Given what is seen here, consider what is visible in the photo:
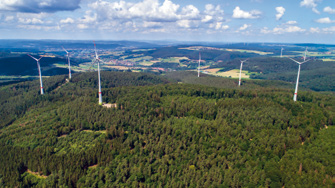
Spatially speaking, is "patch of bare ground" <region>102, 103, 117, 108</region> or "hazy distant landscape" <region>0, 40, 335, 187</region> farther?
"patch of bare ground" <region>102, 103, 117, 108</region>

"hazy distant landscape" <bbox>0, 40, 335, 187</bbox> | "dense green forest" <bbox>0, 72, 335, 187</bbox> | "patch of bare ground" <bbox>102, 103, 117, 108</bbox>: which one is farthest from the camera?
"patch of bare ground" <bbox>102, 103, 117, 108</bbox>

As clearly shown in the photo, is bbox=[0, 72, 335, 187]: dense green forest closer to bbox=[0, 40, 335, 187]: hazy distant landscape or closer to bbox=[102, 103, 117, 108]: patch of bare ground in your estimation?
bbox=[0, 40, 335, 187]: hazy distant landscape

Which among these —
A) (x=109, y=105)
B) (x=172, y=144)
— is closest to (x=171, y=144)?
(x=172, y=144)

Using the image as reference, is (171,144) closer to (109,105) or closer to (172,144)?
(172,144)

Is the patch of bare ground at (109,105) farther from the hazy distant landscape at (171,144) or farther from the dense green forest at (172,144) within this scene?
the dense green forest at (172,144)

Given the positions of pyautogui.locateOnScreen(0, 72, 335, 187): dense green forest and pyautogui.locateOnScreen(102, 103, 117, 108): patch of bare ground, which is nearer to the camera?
pyautogui.locateOnScreen(0, 72, 335, 187): dense green forest

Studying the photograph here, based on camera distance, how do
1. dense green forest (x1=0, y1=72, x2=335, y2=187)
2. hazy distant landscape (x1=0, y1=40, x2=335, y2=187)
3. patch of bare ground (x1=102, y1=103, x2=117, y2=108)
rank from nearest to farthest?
dense green forest (x1=0, y1=72, x2=335, y2=187), hazy distant landscape (x1=0, y1=40, x2=335, y2=187), patch of bare ground (x1=102, y1=103, x2=117, y2=108)

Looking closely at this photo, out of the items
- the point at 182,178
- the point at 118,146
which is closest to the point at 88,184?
the point at 118,146

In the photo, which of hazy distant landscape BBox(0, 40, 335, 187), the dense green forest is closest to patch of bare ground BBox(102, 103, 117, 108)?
hazy distant landscape BBox(0, 40, 335, 187)

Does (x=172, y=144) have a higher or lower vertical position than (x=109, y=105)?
lower

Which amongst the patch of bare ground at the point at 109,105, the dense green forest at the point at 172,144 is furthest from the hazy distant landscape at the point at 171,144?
the patch of bare ground at the point at 109,105
